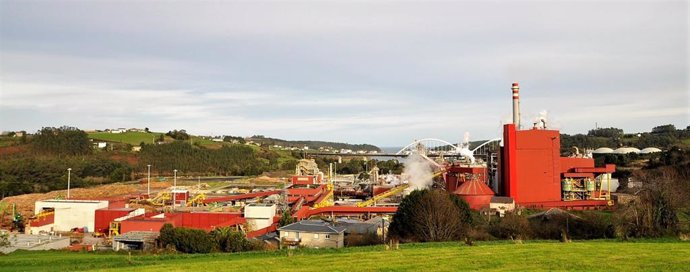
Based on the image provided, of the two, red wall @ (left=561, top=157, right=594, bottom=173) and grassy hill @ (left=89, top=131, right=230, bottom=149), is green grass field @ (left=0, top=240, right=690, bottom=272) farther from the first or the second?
grassy hill @ (left=89, top=131, right=230, bottom=149)

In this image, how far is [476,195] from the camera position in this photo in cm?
4138

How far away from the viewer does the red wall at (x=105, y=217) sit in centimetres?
3616

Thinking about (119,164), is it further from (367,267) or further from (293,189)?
(367,267)

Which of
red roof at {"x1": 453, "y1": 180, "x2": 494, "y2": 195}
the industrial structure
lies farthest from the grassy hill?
red roof at {"x1": 453, "y1": 180, "x2": 494, "y2": 195}

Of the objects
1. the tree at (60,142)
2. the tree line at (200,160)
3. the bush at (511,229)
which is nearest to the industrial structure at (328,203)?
the bush at (511,229)

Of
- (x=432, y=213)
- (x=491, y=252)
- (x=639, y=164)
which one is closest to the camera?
(x=491, y=252)

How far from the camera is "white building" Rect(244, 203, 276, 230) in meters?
34.9

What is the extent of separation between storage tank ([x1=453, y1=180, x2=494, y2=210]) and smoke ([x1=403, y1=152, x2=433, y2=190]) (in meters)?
9.95

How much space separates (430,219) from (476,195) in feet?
52.3

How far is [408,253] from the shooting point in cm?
1608

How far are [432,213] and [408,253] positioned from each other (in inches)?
441

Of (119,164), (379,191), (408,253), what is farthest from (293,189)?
(119,164)

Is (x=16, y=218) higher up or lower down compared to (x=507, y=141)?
lower down

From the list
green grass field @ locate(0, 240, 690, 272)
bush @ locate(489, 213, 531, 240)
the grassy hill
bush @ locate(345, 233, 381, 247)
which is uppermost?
the grassy hill
